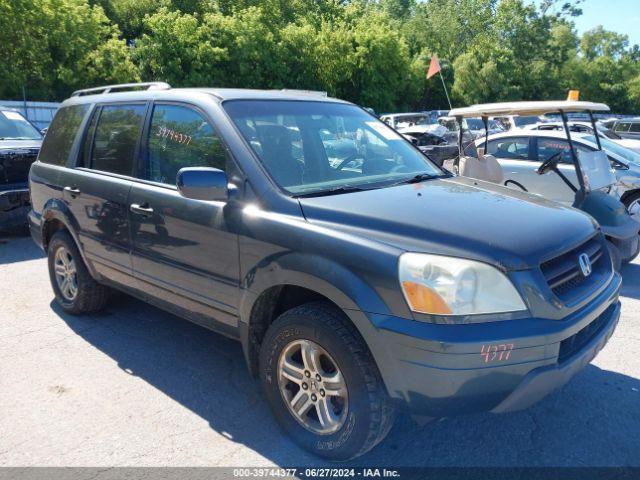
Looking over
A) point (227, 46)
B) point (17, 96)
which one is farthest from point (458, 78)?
point (17, 96)

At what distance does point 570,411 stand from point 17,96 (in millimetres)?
22889

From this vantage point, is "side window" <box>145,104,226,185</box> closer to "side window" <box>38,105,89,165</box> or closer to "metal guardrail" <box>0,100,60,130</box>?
"side window" <box>38,105,89,165</box>

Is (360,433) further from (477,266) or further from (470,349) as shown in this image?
(477,266)

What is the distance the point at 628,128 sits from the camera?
736 inches

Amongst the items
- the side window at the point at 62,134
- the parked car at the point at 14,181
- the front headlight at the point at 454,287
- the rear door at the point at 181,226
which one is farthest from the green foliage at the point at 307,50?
the front headlight at the point at 454,287

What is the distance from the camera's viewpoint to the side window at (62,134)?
4707 millimetres

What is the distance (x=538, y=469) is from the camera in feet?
9.29

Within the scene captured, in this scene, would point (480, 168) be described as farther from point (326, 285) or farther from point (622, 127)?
point (622, 127)

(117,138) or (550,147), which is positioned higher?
(117,138)

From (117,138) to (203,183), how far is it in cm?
154

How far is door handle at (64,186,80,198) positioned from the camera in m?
4.42

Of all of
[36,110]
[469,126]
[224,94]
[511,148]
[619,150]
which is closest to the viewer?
[224,94]

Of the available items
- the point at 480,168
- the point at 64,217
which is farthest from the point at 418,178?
the point at 480,168

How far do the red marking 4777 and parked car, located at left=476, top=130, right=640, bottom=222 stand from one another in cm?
636
